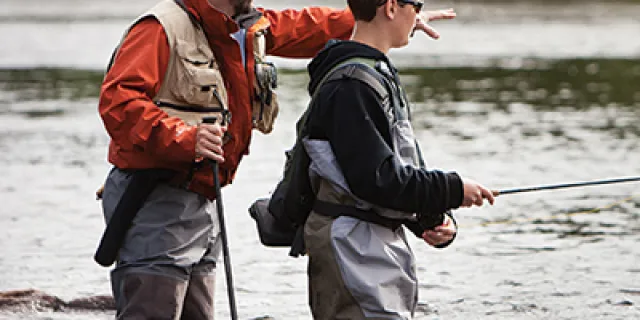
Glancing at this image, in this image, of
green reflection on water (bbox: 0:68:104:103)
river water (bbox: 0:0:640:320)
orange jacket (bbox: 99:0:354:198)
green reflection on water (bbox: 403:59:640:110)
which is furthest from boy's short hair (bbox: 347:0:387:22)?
green reflection on water (bbox: 0:68:104:103)

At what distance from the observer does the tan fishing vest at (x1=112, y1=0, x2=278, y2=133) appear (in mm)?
3852

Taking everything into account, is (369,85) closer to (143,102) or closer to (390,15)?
(390,15)

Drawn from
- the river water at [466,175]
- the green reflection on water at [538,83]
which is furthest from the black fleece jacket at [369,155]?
the green reflection on water at [538,83]

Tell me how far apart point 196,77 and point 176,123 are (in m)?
0.20

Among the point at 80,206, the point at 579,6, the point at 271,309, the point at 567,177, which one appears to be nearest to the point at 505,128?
the point at 567,177

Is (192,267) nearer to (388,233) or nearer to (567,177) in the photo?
(388,233)

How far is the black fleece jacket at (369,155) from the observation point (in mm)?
3340

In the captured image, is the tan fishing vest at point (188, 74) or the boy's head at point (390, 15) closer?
the boy's head at point (390, 15)

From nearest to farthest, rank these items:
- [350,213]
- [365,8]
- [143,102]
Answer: [350,213] < [365,8] < [143,102]

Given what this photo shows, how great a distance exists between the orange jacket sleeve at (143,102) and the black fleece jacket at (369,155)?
1.63ft

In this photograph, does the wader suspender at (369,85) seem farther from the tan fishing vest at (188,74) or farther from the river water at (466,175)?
the river water at (466,175)

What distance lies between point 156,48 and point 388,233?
3.25ft

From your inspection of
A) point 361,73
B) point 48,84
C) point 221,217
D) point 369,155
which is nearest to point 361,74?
point 361,73

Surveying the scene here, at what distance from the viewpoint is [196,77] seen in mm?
3844
